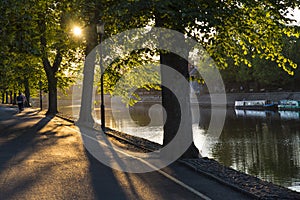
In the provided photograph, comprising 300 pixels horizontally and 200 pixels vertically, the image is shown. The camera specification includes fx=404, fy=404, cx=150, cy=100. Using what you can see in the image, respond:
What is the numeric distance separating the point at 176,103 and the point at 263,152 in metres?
10.9

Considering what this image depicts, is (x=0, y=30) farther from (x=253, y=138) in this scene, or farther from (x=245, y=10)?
(x=253, y=138)

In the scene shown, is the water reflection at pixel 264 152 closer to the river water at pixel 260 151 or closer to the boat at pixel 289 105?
the river water at pixel 260 151

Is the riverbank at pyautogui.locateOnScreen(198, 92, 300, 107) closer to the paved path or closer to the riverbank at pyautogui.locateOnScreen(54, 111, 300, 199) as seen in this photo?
the riverbank at pyautogui.locateOnScreen(54, 111, 300, 199)

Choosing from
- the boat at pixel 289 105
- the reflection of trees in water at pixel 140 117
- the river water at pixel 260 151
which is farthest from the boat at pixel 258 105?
the river water at pixel 260 151

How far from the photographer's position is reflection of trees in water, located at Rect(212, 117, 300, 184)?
1622 cm

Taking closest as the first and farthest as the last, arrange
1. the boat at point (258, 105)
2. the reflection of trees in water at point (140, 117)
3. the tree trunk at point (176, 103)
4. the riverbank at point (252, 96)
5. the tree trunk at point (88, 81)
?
the tree trunk at point (176, 103)
the tree trunk at point (88, 81)
the reflection of trees in water at point (140, 117)
the boat at point (258, 105)
the riverbank at point (252, 96)

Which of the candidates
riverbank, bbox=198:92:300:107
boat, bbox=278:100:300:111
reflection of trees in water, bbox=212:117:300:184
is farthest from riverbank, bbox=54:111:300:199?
riverbank, bbox=198:92:300:107

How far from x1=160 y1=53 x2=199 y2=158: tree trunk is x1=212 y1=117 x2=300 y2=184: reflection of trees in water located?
506 centimetres

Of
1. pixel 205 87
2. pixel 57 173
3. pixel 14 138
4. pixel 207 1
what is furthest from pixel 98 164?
pixel 205 87

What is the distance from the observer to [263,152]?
20.8m

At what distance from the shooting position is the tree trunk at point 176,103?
11.3 metres

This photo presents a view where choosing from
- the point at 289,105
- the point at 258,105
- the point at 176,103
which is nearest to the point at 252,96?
the point at 258,105

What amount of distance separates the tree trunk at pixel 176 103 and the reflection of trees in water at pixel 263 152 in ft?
16.6

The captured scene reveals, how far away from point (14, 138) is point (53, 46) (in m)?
9.78
